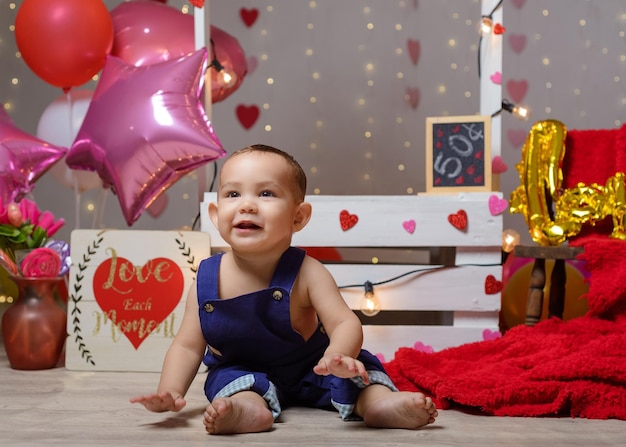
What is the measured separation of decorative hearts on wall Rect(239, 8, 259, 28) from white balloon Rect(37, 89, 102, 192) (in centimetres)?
99

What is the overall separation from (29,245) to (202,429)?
0.78 metres

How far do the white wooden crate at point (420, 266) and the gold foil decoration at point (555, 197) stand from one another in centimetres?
12

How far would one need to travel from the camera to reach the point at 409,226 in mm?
1719

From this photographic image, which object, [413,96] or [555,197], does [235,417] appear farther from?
[413,96]

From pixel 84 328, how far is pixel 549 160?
3.71ft

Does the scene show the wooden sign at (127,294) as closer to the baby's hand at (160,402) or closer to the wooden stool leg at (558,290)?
the baby's hand at (160,402)

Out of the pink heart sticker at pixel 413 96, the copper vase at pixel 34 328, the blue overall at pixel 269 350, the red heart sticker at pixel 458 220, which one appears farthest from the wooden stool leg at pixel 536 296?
the pink heart sticker at pixel 413 96

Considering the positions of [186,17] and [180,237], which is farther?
[186,17]

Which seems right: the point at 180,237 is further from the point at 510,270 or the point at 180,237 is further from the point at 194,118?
the point at 510,270

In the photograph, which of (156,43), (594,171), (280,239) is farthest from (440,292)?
(156,43)

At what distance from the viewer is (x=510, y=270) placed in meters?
2.38

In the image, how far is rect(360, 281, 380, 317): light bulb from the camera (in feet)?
5.65

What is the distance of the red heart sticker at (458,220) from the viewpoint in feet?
5.64

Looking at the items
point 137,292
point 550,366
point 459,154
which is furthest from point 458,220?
point 137,292
